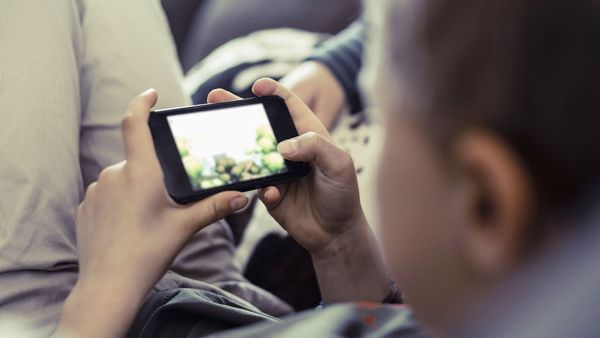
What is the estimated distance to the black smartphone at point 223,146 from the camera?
62 cm

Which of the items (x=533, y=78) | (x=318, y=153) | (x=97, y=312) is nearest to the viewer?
(x=533, y=78)

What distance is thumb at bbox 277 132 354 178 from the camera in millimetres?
658

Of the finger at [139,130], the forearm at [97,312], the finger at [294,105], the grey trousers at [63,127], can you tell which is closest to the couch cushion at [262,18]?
the grey trousers at [63,127]

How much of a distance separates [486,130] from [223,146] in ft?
1.16

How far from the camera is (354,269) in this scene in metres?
0.75

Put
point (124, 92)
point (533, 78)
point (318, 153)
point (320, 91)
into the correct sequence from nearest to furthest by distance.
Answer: point (533, 78)
point (318, 153)
point (124, 92)
point (320, 91)

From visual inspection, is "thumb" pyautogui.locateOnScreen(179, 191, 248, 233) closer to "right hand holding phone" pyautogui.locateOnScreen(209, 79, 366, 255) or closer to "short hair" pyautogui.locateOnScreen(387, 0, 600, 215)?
"right hand holding phone" pyautogui.locateOnScreen(209, 79, 366, 255)

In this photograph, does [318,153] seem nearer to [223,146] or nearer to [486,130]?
[223,146]

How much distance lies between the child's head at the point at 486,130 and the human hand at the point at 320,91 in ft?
1.99

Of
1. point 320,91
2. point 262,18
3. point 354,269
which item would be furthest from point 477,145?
point 262,18

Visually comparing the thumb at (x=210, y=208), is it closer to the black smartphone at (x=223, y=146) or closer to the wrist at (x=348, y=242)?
the black smartphone at (x=223, y=146)

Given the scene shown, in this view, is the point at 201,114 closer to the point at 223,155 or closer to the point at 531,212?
the point at 223,155

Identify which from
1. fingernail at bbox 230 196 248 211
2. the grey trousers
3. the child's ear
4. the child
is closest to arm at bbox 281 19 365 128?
the grey trousers

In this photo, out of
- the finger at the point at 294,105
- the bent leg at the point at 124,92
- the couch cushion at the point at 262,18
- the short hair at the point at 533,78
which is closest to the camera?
the short hair at the point at 533,78
